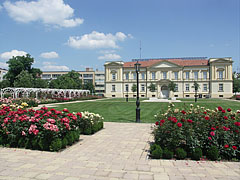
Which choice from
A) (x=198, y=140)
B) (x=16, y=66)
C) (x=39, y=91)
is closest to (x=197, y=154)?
(x=198, y=140)

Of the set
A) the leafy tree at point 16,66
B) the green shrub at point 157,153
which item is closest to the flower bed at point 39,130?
the green shrub at point 157,153

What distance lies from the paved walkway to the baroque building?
163 feet

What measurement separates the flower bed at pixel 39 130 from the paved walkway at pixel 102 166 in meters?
0.29

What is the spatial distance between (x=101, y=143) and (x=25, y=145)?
97.4 inches

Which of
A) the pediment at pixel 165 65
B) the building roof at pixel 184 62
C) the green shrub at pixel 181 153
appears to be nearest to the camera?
the green shrub at pixel 181 153

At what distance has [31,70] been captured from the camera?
198 feet

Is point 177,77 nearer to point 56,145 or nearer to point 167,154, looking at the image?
point 167,154

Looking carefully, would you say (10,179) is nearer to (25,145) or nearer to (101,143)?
(25,145)

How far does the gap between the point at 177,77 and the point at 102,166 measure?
5887 cm

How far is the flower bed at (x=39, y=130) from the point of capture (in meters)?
6.18

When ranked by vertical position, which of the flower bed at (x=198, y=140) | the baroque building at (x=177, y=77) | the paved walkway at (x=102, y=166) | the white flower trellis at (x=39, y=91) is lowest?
the paved walkway at (x=102, y=166)

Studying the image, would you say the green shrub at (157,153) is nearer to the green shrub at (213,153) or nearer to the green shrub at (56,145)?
the green shrub at (213,153)

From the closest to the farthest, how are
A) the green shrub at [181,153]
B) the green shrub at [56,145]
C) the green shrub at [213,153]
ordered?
the green shrub at [213,153] < the green shrub at [181,153] < the green shrub at [56,145]

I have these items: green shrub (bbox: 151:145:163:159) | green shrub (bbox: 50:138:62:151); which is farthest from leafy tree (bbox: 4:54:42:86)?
green shrub (bbox: 151:145:163:159)
